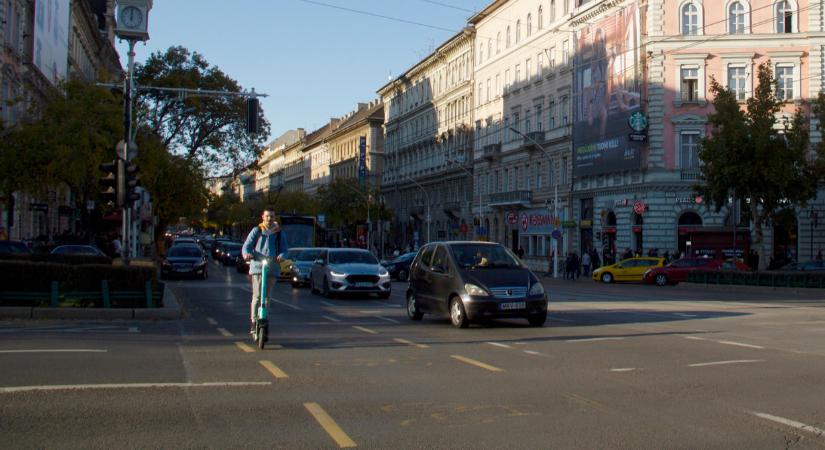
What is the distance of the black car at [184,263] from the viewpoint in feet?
131

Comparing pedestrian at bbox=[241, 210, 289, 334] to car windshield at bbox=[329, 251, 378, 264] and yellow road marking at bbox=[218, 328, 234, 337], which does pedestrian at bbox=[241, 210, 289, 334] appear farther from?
car windshield at bbox=[329, 251, 378, 264]

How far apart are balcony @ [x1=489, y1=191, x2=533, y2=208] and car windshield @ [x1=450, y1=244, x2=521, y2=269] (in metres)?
48.6

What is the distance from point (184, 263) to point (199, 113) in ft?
92.1

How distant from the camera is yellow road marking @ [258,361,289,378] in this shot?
1028 centimetres

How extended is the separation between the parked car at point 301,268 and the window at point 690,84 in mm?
27869

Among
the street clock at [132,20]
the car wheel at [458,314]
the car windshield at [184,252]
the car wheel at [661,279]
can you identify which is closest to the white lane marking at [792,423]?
the car wheel at [458,314]

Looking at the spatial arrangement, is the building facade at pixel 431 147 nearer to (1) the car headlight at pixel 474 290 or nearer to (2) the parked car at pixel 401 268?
(2) the parked car at pixel 401 268

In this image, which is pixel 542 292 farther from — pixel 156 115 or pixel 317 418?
pixel 156 115

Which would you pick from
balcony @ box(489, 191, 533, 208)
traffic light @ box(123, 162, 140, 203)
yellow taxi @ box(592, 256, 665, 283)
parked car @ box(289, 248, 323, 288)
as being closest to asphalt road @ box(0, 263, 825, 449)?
traffic light @ box(123, 162, 140, 203)

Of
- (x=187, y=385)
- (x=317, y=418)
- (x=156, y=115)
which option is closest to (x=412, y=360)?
(x=187, y=385)

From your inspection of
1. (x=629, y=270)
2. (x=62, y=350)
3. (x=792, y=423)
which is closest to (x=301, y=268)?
(x=629, y=270)

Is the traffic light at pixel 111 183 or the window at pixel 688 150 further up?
the window at pixel 688 150

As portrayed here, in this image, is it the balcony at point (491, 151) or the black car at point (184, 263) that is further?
the balcony at point (491, 151)

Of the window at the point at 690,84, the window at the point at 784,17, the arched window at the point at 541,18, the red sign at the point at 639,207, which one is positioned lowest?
the red sign at the point at 639,207
